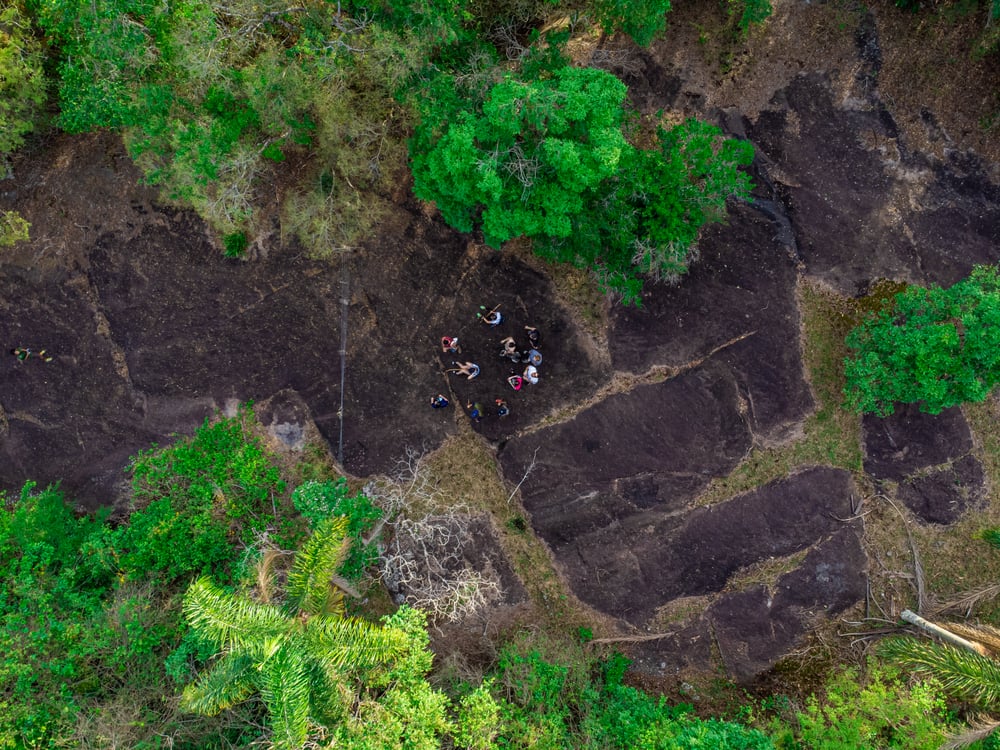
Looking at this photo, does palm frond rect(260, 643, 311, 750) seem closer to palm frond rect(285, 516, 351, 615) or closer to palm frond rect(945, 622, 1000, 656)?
palm frond rect(285, 516, 351, 615)

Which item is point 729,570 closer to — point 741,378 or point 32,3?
point 741,378

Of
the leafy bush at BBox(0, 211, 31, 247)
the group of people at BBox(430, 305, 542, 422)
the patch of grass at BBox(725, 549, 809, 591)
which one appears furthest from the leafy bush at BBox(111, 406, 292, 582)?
the patch of grass at BBox(725, 549, 809, 591)

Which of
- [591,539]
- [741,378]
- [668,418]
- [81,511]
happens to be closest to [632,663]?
[591,539]

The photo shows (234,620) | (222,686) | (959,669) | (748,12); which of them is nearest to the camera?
(234,620)

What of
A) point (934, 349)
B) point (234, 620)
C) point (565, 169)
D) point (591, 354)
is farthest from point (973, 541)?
point (234, 620)

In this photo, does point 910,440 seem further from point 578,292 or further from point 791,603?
point 578,292

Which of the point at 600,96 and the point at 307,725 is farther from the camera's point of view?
the point at 600,96
